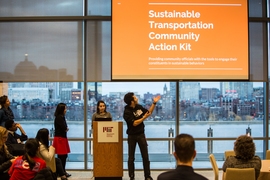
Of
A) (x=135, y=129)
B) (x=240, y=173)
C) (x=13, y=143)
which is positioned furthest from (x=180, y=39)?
(x=240, y=173)

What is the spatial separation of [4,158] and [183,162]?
10.5 feet

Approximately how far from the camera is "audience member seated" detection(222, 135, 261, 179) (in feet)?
12.2

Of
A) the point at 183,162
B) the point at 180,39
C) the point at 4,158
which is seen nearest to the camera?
the point at 183,162

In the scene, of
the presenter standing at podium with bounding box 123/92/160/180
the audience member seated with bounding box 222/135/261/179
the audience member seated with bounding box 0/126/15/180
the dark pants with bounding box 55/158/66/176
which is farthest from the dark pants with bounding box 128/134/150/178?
the audience member seated with bounding box 222/135/261/179

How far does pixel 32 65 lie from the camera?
7371 millimetres

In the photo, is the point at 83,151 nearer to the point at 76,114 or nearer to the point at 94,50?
the point at 76,114

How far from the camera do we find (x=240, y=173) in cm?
375

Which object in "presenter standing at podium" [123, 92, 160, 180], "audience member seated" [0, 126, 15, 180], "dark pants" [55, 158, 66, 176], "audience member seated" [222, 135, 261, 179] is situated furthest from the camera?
"presenter standing at podium" [123, 92, 160, 180]

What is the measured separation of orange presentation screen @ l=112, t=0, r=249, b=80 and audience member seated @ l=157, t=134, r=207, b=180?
4.79 meters

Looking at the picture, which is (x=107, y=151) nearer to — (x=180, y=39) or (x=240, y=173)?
(x=180, y=39)

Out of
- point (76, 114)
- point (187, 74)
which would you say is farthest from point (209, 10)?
point (76, 114)

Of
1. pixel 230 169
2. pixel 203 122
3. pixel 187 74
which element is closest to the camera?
pixel 230 169

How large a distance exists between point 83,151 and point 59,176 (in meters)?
1.23

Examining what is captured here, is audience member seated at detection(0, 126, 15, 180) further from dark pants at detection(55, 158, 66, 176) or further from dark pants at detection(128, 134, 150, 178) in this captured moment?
dark pants at detection(128, 134, 150, 178)
